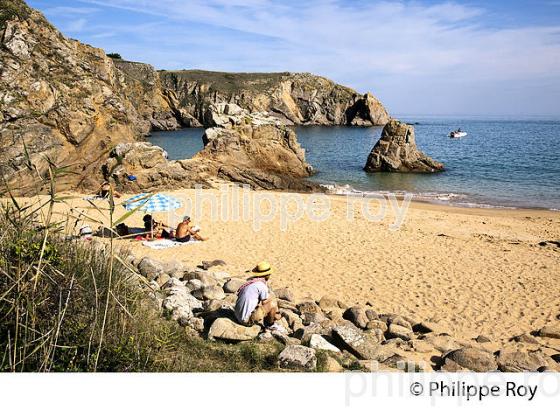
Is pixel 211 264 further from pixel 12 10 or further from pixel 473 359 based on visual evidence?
pixel 12 10

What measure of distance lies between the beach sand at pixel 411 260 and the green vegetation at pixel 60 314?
442cm

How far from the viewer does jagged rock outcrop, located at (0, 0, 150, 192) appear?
64.7ft

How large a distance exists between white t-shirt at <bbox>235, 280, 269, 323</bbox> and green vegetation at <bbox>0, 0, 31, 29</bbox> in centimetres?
2148

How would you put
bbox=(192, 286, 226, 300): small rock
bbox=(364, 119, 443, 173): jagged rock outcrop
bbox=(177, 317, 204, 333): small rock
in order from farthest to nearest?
bbox=(364, 119, 443, 173): jagged rock outcrop
bbox=(192, 286, 226, 300): small rock
bbox=(177, 317, 204, 333): small rock

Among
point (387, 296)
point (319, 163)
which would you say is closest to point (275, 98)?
point (319, 163)

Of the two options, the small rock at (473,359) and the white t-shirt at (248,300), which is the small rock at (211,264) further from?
the small rock at (473,359)

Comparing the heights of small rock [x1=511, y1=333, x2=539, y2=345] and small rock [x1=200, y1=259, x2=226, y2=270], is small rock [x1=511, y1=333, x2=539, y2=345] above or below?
below

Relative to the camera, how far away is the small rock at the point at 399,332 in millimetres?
7500

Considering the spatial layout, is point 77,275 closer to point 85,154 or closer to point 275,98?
point 85,154

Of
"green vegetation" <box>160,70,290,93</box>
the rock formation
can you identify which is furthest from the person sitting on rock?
"green vegetation" <box>160,70,290,93</box>

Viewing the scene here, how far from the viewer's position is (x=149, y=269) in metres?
9.33

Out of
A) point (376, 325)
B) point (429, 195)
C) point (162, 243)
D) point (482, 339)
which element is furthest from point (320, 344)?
point (429, 195)

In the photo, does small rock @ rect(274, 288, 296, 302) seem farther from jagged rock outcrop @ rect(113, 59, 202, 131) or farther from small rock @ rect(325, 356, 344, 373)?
jagged rock outcrop @ rect(113, 59, 202, 131)

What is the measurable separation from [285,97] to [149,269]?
326 ft
